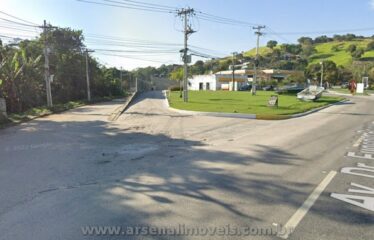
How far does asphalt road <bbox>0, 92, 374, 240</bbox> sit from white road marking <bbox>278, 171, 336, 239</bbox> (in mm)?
15

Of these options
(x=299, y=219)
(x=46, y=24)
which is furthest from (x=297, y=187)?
(x=46, y=24)

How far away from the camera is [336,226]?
4.45m

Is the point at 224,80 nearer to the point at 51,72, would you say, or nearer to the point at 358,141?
the point at 51,72

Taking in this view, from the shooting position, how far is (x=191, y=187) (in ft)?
20.0

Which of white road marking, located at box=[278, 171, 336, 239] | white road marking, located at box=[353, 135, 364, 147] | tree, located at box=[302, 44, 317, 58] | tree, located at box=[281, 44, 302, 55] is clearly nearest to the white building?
white road marking, located at box=[353, 135, 364, 147]

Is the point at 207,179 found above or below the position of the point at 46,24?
below

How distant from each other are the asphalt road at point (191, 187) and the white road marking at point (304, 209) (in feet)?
0.05

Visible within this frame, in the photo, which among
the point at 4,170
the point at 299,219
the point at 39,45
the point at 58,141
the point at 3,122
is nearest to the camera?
the point at 299,219

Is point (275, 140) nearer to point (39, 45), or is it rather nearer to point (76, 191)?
point (76, 191)

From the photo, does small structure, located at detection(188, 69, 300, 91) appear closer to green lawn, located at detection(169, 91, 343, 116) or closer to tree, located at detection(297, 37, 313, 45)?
green lawn, located at detection(169, 91, 343, 116)

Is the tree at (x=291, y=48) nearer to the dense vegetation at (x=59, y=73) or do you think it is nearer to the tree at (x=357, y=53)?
the tree at (x=357, y=53)

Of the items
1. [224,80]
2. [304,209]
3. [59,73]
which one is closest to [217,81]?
[224,80]

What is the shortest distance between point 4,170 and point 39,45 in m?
45.5

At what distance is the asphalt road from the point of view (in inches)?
177
